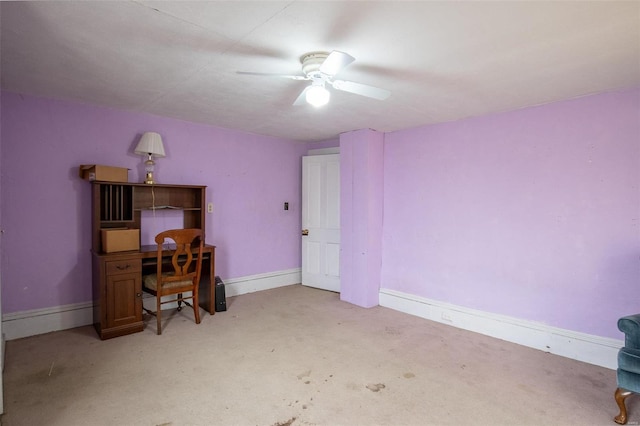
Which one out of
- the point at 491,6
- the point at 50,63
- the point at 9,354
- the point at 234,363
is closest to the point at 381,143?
the point at 491,6

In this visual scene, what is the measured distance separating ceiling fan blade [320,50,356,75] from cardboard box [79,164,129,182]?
93.6 inches

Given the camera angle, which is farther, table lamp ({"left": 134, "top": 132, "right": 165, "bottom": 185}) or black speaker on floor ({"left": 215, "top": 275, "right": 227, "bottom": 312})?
black speaker on floor ({"left": 215, "top": 275, "right": 227, "bottom": 312})

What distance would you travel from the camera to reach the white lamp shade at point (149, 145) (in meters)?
3.34

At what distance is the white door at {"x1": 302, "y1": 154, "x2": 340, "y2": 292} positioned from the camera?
4621mm

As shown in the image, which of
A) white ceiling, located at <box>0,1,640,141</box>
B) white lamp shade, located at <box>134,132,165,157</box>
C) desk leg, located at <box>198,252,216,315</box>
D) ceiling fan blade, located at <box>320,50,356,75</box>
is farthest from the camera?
desk leg, located at <box>198,252,216,315</box>

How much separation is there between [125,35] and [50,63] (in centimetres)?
85

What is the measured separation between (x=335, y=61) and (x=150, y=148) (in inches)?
94.7

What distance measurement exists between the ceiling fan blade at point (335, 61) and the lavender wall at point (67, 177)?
2607mm

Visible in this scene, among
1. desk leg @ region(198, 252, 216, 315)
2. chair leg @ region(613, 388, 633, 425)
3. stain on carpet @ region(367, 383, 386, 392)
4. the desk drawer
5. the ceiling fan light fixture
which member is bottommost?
stain on carpet @ region(367, 383, 386, 392)

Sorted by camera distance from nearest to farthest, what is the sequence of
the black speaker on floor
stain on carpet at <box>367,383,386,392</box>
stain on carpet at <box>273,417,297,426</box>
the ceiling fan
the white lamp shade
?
stain on carpet at <box>273,417,297,426</box> < the ceiling fan < stain on carpet at <box>367,383,386,392</box> < the white lamp shade < the black speaker on floor

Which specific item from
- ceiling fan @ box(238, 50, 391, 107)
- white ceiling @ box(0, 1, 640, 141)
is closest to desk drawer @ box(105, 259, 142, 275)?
white ceiling @ box(0, 1, 640, 141)

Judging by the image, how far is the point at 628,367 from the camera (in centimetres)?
192

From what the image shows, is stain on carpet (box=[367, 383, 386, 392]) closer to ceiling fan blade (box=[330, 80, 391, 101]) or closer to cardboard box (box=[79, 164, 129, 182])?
ceiling fan blade (box=[330, 80, 391, 101])

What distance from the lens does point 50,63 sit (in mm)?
2238
